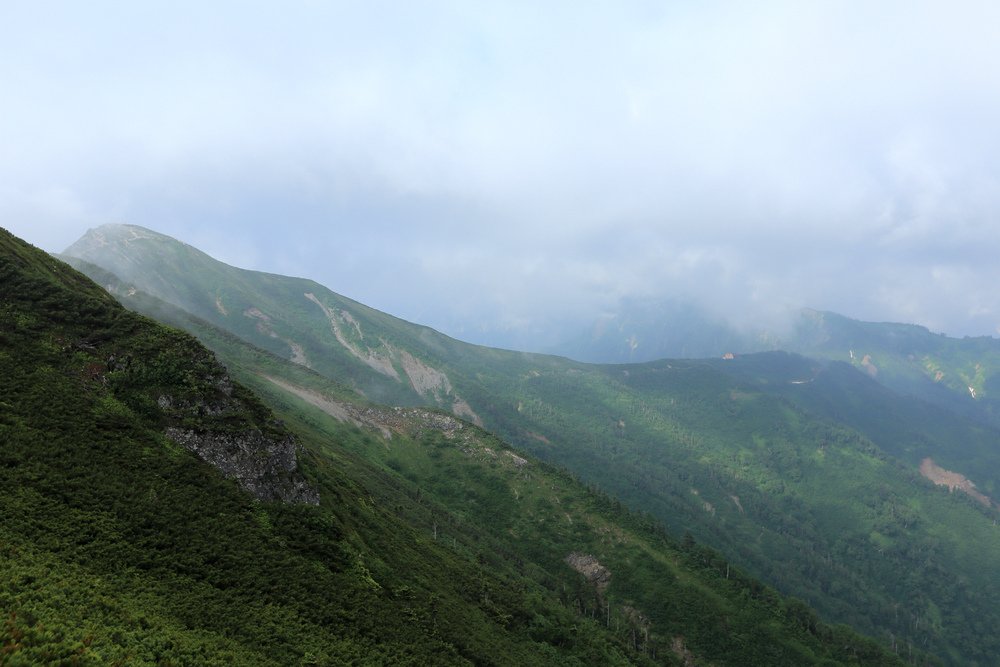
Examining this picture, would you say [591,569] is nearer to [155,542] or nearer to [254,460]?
[254,460]

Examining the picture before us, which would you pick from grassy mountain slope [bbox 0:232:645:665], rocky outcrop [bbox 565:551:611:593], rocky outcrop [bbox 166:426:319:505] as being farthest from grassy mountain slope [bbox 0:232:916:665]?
rocky outcrop [bbox 565:551:611:593]

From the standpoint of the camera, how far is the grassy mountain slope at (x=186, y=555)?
29531 millimetres

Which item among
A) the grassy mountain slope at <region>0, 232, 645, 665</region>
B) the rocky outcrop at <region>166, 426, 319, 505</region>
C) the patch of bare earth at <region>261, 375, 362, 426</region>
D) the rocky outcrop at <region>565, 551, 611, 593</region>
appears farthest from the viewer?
the patch of bare earth at <region>261, 375, 362, 426</region>

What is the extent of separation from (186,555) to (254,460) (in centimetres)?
1421

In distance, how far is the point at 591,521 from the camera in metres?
138

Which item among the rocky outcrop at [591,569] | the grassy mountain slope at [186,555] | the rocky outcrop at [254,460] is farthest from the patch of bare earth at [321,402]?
the rocky outcrop at [254,460]

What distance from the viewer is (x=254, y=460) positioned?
50.9 meters

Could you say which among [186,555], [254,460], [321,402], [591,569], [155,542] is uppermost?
[254,460]

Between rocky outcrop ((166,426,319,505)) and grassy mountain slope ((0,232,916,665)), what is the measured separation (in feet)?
3.33

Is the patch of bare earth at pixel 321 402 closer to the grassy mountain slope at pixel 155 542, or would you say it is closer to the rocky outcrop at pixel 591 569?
the rocky outcrop at pixel 591 569

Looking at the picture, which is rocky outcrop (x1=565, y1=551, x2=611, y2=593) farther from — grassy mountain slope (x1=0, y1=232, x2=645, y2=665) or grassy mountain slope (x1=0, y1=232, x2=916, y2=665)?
grassy mountain slope (x1=0, y1=232, x2=645, y2=665)

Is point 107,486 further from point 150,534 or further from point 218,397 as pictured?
point 218,397

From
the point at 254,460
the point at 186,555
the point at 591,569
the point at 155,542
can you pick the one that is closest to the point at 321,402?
the point at 591,569

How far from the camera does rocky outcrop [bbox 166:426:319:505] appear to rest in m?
48.6
